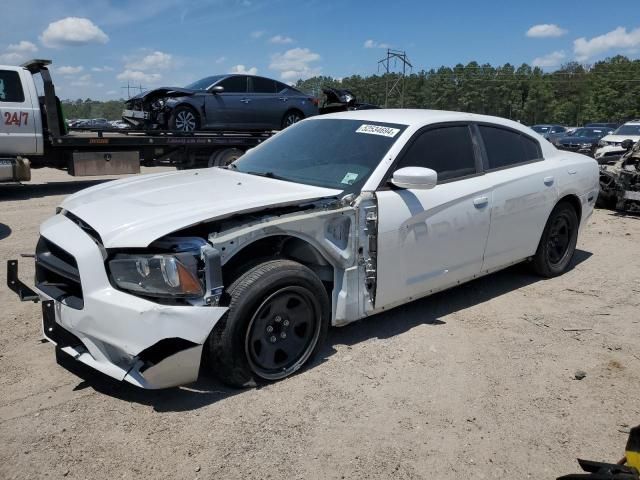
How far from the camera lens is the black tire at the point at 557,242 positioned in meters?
5.21

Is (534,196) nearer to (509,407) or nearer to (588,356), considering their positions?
(588,356)

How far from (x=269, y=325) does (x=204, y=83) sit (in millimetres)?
10209

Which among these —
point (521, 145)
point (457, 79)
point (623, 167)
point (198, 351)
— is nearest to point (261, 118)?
point (623, 167)

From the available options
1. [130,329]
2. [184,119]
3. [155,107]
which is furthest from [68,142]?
[130,329]

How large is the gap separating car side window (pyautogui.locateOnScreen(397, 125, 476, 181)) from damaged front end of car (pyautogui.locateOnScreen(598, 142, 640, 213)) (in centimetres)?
596

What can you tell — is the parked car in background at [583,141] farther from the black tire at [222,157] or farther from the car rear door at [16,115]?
the car rear door at [16,115]

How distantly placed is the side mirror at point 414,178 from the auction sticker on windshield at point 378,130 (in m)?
0.46

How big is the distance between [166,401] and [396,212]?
1.86 metres

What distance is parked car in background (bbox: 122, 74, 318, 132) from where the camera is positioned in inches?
465

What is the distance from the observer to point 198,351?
9.25 ft

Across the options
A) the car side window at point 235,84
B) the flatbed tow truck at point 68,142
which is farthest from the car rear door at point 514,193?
the car side window at point 235,84

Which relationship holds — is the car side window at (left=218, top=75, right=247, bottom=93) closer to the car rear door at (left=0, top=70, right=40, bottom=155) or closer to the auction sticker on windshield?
the car rear door at (left=0, top=70, right=40, bottom=155)

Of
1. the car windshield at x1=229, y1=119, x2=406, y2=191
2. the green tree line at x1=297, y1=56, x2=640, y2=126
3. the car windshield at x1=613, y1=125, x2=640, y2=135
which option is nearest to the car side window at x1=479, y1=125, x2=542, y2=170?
the car windshield at x1=229, y1=119, x2=406, y2=191

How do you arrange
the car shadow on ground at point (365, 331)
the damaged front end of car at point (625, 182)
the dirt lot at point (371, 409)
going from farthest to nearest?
the damaged front end of car at point (625, 182)
the car shadow on ground at point (365, 331)
the dirt lot at point (371, 409)
